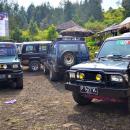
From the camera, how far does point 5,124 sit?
7.50 metres

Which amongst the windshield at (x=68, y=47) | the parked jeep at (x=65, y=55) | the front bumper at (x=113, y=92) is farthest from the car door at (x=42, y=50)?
the front bumper at (x=113, y=92)

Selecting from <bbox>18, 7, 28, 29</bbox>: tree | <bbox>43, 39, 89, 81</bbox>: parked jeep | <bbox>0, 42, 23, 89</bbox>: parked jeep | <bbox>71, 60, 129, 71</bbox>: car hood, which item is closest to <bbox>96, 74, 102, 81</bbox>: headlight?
<bbox>71, 60, 129, 71</bbox>: car hood

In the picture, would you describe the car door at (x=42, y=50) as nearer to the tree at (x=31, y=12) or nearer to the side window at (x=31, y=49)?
the side window at (x=31, y=49)

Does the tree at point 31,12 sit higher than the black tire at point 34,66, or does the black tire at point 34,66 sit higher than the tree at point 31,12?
the tree at point 31,12

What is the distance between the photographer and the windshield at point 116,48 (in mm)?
8844

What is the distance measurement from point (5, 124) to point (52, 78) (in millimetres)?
6830

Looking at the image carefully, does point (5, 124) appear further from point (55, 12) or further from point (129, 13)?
point (55, 12)

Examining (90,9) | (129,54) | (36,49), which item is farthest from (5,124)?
(90,9)

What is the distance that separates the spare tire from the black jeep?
399 cm

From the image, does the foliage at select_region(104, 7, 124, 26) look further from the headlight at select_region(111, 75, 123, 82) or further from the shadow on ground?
the headlight at select_region(111, 75, 123, 82)

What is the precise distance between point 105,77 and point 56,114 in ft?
4.82

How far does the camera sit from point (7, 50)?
43.3 ft

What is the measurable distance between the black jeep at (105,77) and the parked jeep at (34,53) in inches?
411

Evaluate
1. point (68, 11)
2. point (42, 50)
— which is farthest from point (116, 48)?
point (68, 11)
